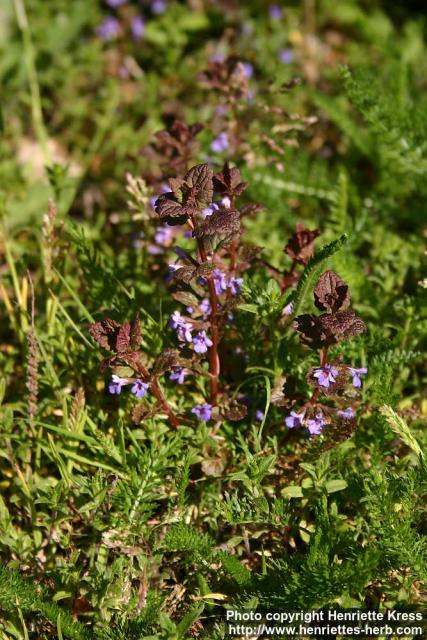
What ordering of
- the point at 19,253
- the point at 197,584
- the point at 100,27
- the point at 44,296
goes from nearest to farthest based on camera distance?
the point at 197,584
the point at 44,296
the point at 19,253
the point at 100,27

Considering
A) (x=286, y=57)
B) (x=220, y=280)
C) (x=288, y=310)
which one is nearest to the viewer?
(x=220, y=280)

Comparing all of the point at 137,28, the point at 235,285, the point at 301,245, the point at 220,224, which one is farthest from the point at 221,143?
the point at 137,28

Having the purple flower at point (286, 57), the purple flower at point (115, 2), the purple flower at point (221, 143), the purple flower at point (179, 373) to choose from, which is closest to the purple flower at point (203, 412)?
the purple flower at point (179, 373)

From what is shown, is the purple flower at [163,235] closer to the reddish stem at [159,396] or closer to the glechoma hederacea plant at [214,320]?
the glechoma hederacea plant at [214,320]

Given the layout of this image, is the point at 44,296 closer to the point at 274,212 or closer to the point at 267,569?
the point at 274,212

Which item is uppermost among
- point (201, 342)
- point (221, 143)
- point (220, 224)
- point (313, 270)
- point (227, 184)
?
point (221, 143)

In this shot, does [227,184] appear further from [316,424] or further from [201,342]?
[316,424]

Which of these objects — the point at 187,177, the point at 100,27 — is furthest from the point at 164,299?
the point at 100,27
